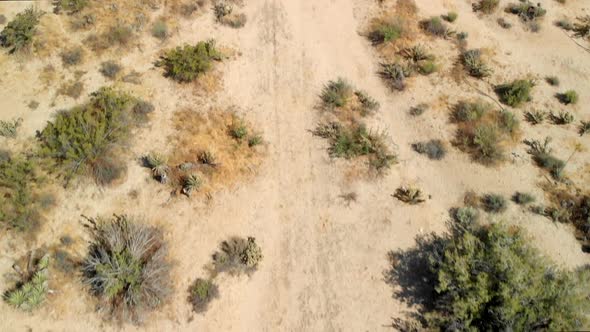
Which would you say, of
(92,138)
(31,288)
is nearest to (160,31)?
(92,138)

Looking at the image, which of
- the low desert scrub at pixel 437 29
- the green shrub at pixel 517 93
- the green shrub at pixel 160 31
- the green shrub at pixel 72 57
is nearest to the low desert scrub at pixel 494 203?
the green shrub at pixel 517 93

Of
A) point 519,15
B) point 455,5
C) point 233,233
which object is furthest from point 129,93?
point 519,15

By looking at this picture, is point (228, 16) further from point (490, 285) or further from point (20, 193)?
point (490, 285)

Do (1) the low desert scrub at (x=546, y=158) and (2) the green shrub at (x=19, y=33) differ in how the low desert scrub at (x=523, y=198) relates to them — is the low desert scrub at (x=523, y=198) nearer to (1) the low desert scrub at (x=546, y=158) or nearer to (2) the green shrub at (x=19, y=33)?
(1) the low desert scrub at (x=546, y=158)

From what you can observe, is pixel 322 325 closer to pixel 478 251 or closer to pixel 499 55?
pixel 478 251

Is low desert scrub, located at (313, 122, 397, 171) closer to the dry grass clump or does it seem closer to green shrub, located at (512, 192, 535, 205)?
the dry grass clump

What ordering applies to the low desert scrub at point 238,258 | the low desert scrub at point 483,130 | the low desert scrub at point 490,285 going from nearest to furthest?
the low desert scrub at point 490,285
the low desert scrub at point 238,258
the low desert scrub at point 483,130
